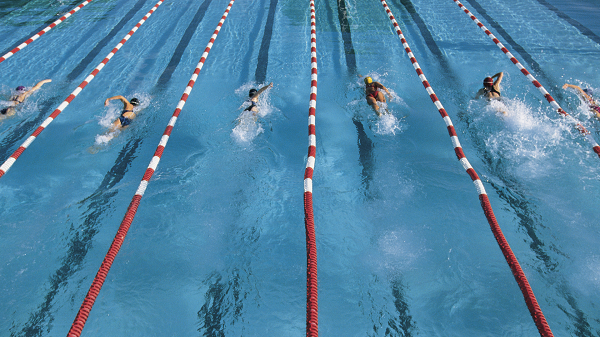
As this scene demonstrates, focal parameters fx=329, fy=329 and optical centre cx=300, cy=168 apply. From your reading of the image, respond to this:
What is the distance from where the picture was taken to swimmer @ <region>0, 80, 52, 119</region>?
5.26m

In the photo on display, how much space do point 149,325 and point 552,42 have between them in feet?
28.8

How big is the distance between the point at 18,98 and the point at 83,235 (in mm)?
3466

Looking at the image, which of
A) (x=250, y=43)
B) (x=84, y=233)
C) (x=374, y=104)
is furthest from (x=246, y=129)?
(x=250, y=43)

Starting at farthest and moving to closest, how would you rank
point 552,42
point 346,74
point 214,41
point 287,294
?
point 214,41, point 552,42, point 346,74, point 287,294

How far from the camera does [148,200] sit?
4.05m

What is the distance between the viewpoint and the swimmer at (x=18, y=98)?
17.3 feet

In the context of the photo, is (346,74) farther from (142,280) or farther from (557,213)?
Result: (142,280)

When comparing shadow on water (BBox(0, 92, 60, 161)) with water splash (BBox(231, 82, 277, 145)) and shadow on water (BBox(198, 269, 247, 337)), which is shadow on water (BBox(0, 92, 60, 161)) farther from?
shadow on water (BBox(198, 269, 247, 337))

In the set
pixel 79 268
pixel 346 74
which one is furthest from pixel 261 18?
pixel 79 268

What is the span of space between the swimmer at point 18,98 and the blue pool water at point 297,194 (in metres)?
0.17

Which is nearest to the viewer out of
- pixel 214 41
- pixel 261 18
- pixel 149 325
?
pixel 149 325

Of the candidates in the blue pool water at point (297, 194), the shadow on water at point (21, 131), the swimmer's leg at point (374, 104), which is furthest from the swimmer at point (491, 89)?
the shadow on water at point (21, 131)

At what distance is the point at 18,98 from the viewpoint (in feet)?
18.0

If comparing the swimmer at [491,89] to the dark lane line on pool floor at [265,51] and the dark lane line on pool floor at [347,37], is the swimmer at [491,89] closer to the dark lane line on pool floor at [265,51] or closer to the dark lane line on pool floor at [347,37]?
the dark lane line on pool floor at [347,37]
